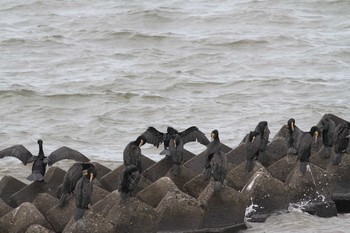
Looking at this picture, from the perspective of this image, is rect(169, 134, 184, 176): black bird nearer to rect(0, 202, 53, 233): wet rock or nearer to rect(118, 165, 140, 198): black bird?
rect(118, 165, 140, 198): black bird

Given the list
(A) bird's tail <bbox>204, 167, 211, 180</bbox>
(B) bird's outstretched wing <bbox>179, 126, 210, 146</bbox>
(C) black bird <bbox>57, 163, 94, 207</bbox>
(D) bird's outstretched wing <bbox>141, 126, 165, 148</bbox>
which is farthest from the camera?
(B) bird's outstretched wing <bbox>179, 126, 210, 146</bbox>

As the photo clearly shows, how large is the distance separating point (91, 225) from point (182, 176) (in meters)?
3.08

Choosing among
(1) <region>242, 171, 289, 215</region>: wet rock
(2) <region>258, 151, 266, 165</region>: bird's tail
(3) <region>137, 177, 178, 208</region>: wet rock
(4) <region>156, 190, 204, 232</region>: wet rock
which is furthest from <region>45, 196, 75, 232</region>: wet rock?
(2) <region>258, 151, 266, 165</region>: bird's tail

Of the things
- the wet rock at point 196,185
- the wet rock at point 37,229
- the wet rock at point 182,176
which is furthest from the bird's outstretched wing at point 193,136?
the wet rock at point 37,229

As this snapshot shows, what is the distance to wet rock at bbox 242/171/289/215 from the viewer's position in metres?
16.3

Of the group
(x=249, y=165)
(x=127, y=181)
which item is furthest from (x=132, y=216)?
(x=249, y=165)

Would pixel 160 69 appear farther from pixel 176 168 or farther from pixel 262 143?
pixel 176 168

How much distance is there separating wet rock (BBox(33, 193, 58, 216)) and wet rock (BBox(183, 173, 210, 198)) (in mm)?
2106

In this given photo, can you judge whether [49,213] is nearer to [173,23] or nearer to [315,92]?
[315,92]

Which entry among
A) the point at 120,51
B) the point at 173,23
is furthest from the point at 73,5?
the point at 120,51

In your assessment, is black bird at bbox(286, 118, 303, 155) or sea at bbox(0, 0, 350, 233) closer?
black bird at bbox(286, 118, 303, 155)

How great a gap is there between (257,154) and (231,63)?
16676 millimetres

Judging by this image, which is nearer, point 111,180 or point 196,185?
point 196,185

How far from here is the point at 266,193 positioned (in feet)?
53.6
